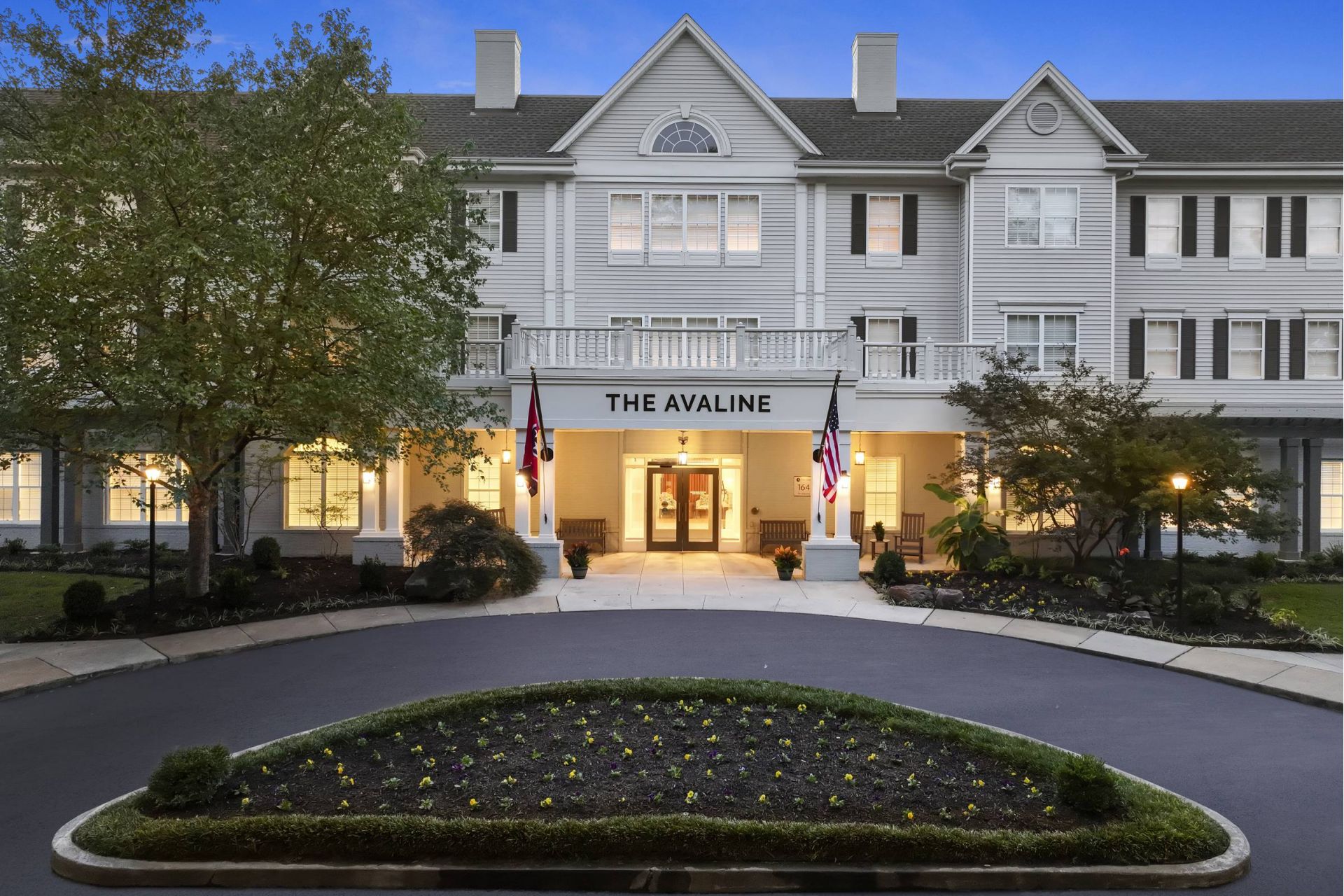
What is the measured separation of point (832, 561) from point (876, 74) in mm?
15627

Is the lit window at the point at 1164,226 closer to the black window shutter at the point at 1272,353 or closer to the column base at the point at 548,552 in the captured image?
the black window shutter at the point at 1272,353

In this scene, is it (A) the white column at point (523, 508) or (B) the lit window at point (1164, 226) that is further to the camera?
(B) the lit window at point (1164, 226)

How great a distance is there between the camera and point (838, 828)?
6223 mm

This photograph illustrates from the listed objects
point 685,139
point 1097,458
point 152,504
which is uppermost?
point 685,139

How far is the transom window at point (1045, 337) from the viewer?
21.7 metres

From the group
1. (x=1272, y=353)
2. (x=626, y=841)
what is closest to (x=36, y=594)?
(x=626, y=841)

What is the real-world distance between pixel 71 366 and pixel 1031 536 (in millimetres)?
19292

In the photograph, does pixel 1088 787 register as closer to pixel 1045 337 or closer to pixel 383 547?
pixel 383 547

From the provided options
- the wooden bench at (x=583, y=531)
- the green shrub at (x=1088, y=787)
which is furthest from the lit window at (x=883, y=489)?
the green shrub at (x=1088, y=787)

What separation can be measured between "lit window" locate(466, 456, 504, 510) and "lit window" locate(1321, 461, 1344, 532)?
2272 cm

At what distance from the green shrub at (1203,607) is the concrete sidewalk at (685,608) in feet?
3.99

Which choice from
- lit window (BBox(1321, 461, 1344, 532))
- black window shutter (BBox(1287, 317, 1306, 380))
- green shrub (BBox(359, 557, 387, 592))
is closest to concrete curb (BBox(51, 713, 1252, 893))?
green shrub (BBox(359, 557, 387, 592))

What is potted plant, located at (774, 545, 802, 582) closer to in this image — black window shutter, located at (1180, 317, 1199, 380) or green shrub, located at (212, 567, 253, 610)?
green shrub, located at (212, 567, 253, 610)

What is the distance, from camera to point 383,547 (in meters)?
19.9
